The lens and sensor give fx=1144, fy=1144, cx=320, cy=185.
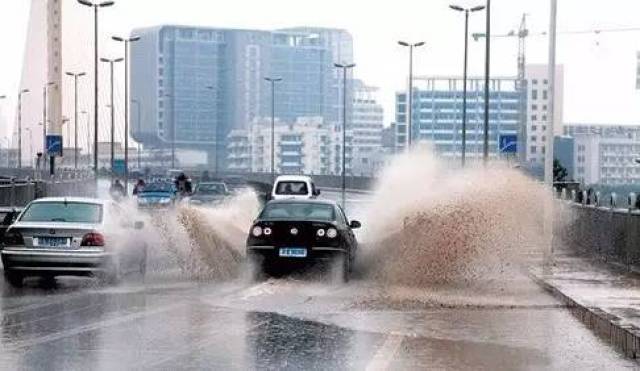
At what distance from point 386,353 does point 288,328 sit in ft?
6.93

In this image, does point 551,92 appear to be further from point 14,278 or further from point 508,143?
point 508,143

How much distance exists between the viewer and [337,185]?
90.7 meters

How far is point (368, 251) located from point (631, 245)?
492 cm

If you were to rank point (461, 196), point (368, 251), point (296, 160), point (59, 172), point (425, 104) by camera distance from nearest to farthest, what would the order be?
point (461, 196)
point (368, 251)
point (59, 172)
point (425, 104)
point (296, 160)

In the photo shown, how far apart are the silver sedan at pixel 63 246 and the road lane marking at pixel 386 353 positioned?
6743 mm

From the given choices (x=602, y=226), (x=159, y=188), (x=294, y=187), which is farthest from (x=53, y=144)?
(x=602, y=226)

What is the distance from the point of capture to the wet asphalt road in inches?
409

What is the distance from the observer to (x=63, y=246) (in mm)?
17438

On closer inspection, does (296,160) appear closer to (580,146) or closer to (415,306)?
(580,146)

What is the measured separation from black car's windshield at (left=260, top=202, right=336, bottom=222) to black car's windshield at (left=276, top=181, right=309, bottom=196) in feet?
64.3

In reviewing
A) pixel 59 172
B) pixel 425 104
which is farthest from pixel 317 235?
pixel 425 104

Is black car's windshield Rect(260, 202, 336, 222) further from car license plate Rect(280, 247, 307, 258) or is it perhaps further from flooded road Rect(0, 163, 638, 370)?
flooded road Rect(0, 163, 638, 370)

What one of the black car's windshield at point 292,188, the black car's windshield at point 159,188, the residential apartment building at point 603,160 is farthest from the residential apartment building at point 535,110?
the black car's windshield at point 292,188

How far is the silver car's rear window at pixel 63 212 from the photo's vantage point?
60.0 ft
